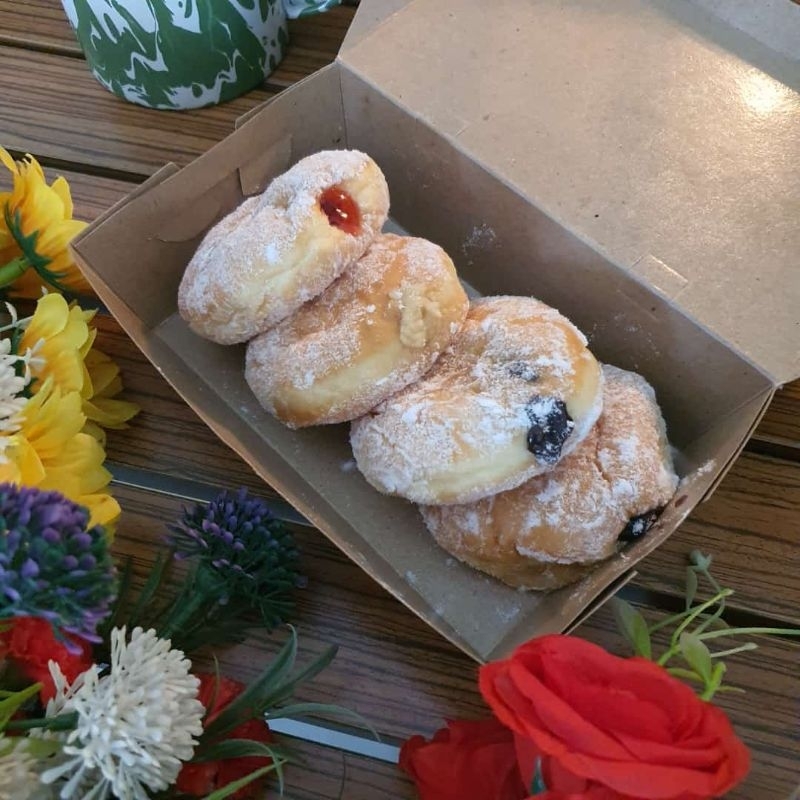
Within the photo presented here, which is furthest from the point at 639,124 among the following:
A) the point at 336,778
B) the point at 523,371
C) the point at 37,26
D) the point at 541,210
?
the point at 37,26

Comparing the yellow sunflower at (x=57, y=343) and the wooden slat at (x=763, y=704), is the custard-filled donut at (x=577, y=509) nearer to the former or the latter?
the wooden slat at (x=763, y=704)

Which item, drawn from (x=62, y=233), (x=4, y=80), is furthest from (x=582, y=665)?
(x=4, y=80)

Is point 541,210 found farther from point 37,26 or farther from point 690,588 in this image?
point 37,26

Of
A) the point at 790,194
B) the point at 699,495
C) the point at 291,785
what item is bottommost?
the point at 291,785

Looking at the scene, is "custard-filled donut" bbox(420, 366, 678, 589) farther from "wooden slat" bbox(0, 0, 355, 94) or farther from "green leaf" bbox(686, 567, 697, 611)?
"wooden slat" bbox(0, 0, 355, 94)

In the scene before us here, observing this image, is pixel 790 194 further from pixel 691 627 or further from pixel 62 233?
pixel 62 233

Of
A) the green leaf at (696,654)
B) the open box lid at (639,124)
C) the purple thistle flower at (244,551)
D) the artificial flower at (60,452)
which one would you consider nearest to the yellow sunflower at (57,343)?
the artificial flower at (60,452)

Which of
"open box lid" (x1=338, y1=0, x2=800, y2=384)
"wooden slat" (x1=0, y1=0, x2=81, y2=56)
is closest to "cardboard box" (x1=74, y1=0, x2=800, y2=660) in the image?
"open box lid" (x1=338, y1=0, x2=800, y2=384)
